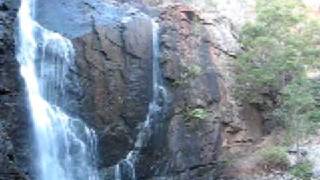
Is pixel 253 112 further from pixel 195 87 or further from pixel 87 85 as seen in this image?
pixel 87 85

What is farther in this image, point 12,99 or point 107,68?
point 107,68

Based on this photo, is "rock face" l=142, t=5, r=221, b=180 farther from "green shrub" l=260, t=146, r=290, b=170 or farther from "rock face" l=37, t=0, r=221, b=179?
"green shrub" l=260, t=146, r=290, b=170

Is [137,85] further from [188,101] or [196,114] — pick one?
[196,114]

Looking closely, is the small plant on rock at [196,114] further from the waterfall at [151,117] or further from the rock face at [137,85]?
the waterfall at [151,117]

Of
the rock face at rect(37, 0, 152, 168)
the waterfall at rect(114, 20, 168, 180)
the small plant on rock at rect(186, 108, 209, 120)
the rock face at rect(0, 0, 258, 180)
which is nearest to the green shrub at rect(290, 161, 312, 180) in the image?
the rock face at rect(0, 0, 258, 180)

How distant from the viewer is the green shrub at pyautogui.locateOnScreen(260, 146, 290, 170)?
18.1 metres

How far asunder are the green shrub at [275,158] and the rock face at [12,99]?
24.6 feet

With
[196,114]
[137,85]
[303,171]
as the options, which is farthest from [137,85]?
[303,171]

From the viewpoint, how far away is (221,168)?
1844 centimetres

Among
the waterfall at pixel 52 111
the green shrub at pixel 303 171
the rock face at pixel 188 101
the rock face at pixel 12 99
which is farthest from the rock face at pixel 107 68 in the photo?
the green shrub at pixel 303 171

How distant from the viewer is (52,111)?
612 inches

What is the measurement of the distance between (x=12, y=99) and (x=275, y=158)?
8388 mm

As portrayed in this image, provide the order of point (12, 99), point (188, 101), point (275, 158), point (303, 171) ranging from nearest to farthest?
1. point (12, 99)
2. point (303, 171)
3. point (275, 158)
4. point (188, 101)

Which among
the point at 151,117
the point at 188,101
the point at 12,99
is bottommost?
the point at 151,117
